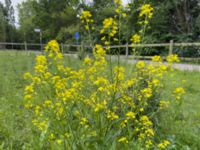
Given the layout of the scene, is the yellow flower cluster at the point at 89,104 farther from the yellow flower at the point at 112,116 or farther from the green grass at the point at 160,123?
the green grass at the point at 160,123

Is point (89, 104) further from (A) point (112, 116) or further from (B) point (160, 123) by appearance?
(B) point (160, 123)

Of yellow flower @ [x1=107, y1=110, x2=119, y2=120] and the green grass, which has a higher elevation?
yellow flower @ [x1=107, y1=110, x2=119, y2=120]

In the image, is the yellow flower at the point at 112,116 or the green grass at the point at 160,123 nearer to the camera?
the yellow flower at the point at 112,116

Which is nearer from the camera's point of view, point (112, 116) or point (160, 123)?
point (112, 116)

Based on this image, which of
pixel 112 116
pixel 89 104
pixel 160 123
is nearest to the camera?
pixel 112 116

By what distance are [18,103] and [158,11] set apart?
10.3 m

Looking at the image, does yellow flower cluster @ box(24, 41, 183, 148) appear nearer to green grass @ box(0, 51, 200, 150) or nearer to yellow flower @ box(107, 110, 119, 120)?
yellow flower @ box(107, 110, 119, 120)

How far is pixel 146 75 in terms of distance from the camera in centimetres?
191

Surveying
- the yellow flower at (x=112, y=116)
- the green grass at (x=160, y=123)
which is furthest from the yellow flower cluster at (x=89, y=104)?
the green grass at (x=160, y=123)

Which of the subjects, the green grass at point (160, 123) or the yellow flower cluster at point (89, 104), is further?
the green grass at point (160, 123)

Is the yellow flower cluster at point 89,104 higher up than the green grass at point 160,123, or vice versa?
the yellow flower cluster at point 89,104

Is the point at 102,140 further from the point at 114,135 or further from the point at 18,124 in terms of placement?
the point at 18,124

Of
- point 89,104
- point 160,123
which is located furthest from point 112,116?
point 160,123

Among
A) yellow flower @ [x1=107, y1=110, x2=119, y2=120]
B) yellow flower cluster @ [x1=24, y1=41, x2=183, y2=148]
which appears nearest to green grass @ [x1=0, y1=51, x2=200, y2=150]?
yellow flower cluster @ [x1=24, y1=41, x2=183, y2=148]
